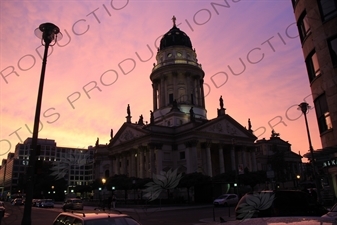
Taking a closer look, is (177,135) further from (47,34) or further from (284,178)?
(47,34)

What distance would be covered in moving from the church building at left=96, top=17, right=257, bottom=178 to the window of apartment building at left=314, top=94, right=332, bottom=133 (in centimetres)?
2487

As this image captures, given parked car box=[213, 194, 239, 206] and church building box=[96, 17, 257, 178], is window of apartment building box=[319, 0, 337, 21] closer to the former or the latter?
parked car box=[213, 194, 239, 206]

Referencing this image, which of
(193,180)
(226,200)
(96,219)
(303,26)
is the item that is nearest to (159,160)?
(193,180)

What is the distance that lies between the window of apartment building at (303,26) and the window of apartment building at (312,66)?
1834mm

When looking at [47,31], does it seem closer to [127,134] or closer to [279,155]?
[127,134]

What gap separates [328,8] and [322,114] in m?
7.65

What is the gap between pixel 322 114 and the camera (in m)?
22.4

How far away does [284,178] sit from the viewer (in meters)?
76.4

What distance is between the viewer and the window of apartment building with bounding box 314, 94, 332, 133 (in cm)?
2175

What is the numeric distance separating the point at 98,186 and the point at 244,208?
51993mm

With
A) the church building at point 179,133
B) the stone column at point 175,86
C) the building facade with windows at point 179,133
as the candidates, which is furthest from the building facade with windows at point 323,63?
the stone column at point 175,86

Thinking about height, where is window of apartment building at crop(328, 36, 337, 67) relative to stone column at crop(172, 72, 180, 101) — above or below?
below

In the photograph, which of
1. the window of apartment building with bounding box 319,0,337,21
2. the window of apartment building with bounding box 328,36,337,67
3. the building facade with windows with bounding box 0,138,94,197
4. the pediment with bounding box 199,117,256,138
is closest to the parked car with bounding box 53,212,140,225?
the window of apartment building with bounding box 328,36,337,67

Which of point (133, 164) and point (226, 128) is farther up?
point (226, 128)
